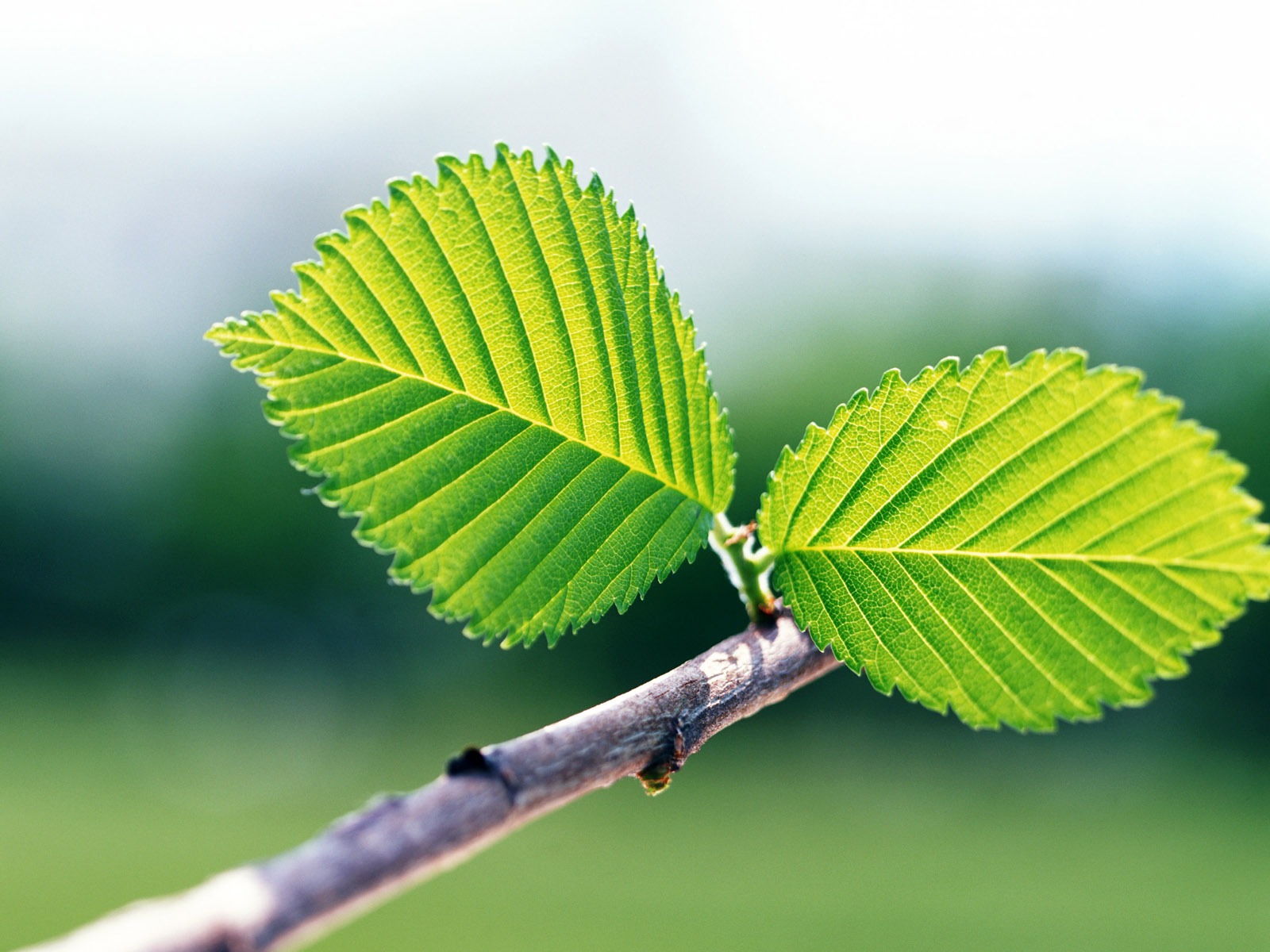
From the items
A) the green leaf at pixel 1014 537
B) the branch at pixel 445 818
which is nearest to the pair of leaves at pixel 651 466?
the green leaf at pixel 1014 537

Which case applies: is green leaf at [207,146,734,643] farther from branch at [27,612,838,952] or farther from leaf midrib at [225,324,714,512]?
branch at [27,612,838,952]

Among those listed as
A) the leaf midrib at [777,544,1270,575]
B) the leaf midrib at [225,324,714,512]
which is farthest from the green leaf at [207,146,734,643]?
the leaf midrib at [777,544,1270,575]

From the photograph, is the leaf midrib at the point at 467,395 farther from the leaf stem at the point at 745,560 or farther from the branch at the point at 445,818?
the branch at the point at 445,818

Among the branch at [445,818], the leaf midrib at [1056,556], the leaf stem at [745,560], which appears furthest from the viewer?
the leaf stem at [745,560]

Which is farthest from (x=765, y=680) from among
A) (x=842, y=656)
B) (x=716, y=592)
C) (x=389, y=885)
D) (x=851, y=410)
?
(x=716, y=592)

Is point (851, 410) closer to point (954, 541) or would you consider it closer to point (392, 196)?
point (954, 541)
